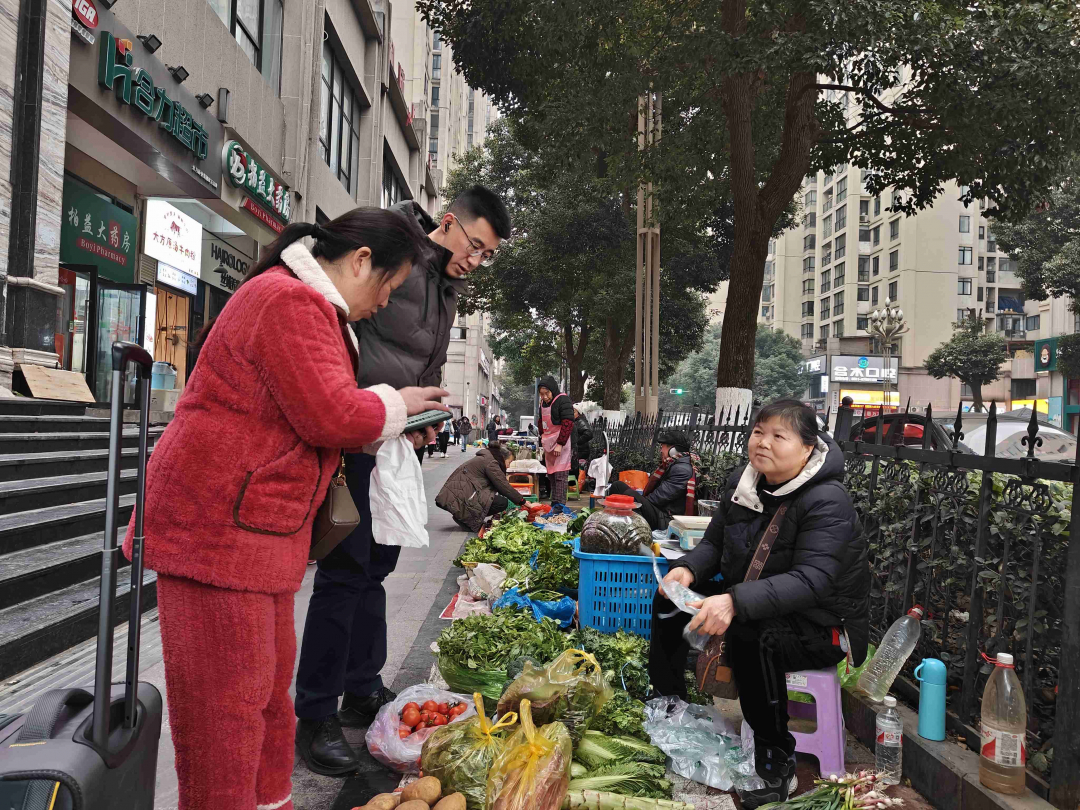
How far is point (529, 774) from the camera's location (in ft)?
7.52

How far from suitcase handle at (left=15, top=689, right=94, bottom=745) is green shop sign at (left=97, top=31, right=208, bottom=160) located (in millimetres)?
10145

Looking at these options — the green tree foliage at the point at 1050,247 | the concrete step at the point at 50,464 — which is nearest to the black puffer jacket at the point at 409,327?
the concrete step at the point at 50,464

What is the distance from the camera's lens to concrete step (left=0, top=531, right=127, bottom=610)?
4055mm

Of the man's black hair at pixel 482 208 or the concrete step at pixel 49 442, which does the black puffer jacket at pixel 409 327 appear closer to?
the man's black hair at pixel 482 208

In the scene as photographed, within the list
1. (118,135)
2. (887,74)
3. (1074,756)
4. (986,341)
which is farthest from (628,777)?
(986,341)

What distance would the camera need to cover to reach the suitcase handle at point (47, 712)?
1380mm

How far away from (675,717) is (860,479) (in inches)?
74.4

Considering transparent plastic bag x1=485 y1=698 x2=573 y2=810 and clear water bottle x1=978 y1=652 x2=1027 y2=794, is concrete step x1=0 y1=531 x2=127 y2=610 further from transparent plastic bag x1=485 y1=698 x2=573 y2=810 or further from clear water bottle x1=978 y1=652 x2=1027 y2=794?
clear water bottle x1=978 y1=652 x2=1027 y2=794

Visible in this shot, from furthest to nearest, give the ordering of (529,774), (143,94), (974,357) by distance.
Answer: (974,357) → (143,94) → (529,774)

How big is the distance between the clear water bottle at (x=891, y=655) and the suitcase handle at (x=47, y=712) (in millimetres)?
3021

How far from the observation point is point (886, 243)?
2501 inches

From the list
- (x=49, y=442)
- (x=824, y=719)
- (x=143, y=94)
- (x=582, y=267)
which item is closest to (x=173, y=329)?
(x=143, y=94)

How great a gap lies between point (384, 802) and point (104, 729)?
3.70ft

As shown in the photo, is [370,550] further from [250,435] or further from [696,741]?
[696,741]
